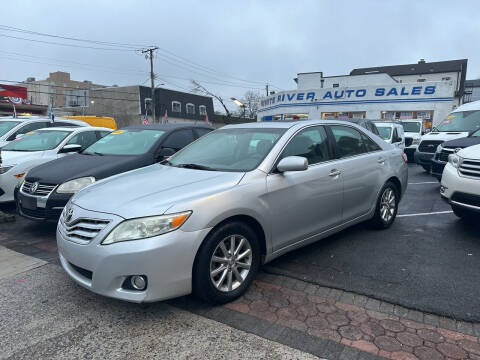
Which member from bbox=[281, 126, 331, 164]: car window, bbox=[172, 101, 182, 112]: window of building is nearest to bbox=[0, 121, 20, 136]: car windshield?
bbox=[281, 126, 331, 164]: car window

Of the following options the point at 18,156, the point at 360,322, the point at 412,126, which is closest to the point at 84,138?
the point at 18,156

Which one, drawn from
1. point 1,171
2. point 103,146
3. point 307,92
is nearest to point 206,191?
point 103,146

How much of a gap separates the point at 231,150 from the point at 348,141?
1576 millimetres

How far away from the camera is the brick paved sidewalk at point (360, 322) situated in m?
2.50

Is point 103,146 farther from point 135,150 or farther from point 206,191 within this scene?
point 206,191

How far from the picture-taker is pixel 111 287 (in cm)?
273

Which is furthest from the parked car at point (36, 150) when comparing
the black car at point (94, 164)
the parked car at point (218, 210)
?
the parked car at point (218, 210)

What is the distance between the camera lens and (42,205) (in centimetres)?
484

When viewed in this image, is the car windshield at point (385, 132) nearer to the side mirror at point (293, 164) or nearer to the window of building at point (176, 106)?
the side mirror at point (293, 164)

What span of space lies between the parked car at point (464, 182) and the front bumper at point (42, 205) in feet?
16.6

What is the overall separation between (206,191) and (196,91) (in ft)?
135

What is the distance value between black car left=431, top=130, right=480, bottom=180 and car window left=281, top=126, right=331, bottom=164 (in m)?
4.13

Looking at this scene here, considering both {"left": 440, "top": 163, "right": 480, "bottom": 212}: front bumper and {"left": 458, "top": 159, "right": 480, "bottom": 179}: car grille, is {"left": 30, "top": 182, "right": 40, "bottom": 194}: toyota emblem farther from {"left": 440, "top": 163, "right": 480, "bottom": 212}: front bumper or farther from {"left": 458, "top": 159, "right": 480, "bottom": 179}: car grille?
{"left": 458, "top": 159, "right": 480, "bottom": 179}: car grille

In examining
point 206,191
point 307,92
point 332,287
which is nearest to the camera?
point 206,191
